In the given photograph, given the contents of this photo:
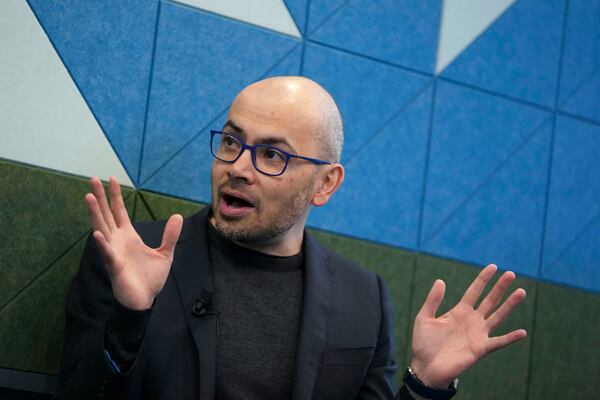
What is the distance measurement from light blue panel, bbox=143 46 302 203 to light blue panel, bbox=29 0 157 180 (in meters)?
0.10

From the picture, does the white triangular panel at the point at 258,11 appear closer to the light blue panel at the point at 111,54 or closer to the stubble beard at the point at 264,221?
the light blue panel at the point at 111,54

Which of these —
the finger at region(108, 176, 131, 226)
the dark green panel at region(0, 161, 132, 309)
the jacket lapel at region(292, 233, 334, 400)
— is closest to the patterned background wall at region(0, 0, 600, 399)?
the dark green panel at region(0, 161, 132, 309)

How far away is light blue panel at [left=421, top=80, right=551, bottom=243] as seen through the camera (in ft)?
9.46

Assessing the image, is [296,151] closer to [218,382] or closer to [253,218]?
[253,218]

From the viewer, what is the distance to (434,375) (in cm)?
189

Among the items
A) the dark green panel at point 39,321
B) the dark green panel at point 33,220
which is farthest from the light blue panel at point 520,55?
the dark green panel at point 39,321

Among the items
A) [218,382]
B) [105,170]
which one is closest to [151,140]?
[105,170]

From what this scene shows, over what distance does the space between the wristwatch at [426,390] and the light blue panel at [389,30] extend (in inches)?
50.5

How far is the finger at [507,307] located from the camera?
1.83 metres

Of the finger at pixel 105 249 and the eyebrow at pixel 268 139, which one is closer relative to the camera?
the finger at pixel 105 249

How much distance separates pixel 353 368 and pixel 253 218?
0.54 m

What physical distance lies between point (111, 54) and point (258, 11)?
21.0 inches

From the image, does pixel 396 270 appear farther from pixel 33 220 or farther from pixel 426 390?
pixel 33 220

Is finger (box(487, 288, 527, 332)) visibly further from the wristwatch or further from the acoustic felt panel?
the acoustic felt panel
